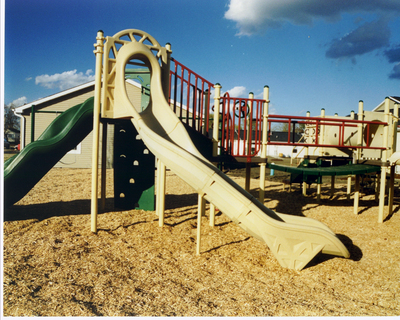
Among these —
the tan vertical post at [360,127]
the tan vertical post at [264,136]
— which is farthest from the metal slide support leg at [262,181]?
the tan vertical post at [360,127]

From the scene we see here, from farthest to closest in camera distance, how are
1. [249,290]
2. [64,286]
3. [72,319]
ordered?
[249,290]
[64,286]
[72,319]

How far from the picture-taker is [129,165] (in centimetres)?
794

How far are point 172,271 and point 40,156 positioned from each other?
13.5 ft

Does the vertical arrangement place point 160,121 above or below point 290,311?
above

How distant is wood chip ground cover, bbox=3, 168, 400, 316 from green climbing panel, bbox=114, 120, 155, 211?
62 centimetres

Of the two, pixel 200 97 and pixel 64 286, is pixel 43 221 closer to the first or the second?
pixel 64 286

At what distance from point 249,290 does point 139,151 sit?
4.99 meters

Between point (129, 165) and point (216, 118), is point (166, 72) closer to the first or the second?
point (216, 118)

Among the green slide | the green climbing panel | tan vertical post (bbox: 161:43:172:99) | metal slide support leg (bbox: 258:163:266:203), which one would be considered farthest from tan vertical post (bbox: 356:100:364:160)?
the green slide

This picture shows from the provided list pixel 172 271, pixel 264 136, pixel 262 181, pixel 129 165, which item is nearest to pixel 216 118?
pixel 264 136

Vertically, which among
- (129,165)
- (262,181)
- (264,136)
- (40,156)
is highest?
(264,136)

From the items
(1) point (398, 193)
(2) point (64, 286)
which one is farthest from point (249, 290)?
(1) point (398, 193)

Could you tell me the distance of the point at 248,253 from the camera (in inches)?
218

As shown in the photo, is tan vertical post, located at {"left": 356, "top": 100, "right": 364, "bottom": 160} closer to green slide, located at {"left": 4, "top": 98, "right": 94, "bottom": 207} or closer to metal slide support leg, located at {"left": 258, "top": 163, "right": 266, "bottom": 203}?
metal slide support leg, located at {"left": 258, "top": 163, "right": 266, "bottom": 203}
